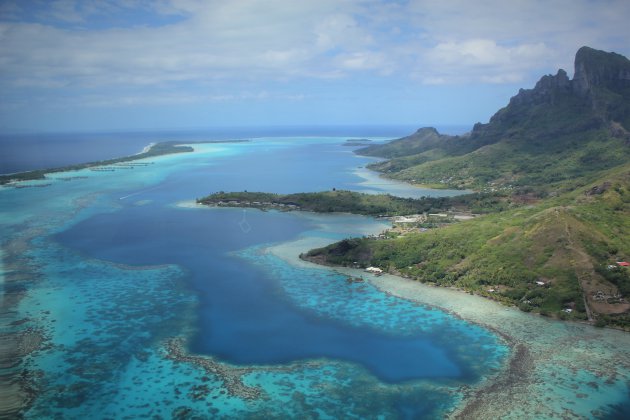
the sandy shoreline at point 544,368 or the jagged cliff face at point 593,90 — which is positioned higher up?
the jagged cliff face at point 593,90

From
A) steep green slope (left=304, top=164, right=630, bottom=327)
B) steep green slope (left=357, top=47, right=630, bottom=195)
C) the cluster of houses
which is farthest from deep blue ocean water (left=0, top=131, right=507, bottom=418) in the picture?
steep green slope (left=357, top=47, right=630, bottom=195)

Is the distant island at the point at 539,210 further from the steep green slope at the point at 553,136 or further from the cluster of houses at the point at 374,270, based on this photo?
the cluster of houses at the point at 374,270

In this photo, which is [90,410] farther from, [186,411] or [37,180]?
[37,180]

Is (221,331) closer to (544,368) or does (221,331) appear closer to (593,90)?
(544,368)

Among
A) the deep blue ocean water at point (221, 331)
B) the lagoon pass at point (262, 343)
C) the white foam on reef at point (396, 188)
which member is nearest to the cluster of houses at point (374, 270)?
the lagoon pass at point (262, 343)

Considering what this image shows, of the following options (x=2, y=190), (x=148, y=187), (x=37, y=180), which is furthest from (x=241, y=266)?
(x=37, y=180)

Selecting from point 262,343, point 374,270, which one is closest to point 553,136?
point 374,270

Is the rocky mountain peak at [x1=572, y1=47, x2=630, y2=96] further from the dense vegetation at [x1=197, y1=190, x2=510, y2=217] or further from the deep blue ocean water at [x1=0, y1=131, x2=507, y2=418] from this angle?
the deep blue ocean water at [x1=0, y1=131, x2=507, y2=418]
